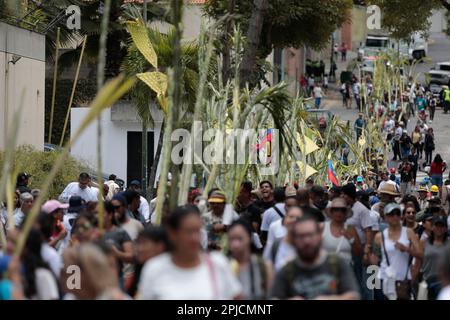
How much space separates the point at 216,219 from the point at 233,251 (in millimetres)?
4557

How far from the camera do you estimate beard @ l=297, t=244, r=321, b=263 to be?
408 inches

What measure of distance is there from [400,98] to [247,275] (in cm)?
4753

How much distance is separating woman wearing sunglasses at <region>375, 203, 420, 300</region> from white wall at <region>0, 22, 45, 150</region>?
16.4 metres

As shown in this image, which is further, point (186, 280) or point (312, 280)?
point (312, 280)

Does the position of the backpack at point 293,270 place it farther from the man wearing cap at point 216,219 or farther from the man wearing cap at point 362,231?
the man wearing cap at point 362,231

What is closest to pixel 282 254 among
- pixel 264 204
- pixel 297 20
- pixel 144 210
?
pixel 264 204

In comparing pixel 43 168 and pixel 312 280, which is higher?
pixel 312 280

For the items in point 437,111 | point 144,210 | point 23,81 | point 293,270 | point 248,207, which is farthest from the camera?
point 437,111

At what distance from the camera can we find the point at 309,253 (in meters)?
10.4

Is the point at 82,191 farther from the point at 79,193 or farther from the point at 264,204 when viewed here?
the point at 264,204

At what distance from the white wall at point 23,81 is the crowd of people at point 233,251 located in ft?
36.7

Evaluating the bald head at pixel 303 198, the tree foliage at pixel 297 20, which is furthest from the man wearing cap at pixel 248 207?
the tree foliage at pixel 297 20

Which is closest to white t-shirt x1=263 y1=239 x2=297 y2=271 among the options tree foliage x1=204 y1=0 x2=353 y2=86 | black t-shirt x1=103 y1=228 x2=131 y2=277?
black t-shirt x1=103 y1=228 x2=131 y2=277
